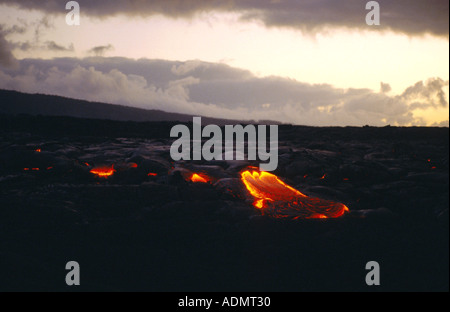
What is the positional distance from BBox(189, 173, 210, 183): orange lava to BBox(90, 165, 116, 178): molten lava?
2.58 m

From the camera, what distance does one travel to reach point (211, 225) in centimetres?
992

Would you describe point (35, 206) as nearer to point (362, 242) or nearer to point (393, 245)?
point (362, 242)

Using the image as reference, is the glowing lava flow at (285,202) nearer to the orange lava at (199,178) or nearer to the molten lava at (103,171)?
the orange lava at (199,178)

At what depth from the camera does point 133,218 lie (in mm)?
10195

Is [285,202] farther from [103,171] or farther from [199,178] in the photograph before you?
[103,171]

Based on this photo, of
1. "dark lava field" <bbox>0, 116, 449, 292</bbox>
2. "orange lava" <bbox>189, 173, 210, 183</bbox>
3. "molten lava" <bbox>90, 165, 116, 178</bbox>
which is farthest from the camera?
"molten lava" <bbox>90, 165, 116, 178</bbox>

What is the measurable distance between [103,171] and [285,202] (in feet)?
19.3

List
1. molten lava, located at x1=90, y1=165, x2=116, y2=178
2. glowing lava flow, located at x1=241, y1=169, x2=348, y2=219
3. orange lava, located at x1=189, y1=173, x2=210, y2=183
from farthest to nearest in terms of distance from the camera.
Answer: molten lava, located at x1=90, y1=165, x2=116, y2=178
orange lava, located at x1=189, y1=173, x2=210, y2=183
glowing lava flow, located at x1=241, y1=169, x2=348, y2=219

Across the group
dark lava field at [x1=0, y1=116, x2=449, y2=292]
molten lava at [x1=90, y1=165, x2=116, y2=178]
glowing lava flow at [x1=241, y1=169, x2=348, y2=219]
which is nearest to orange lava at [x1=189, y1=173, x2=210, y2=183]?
dark lava field at [x1=0, y1=116, x2=449, y2=292]

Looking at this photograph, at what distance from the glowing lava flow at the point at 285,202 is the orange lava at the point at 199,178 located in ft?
3.53

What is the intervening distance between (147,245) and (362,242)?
4.78 m

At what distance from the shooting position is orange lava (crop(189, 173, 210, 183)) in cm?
1228

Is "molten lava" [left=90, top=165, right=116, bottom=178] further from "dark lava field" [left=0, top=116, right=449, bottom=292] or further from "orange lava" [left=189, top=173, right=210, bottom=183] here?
"orange lava" [left=189, top=173, right=210, bottom=183]
